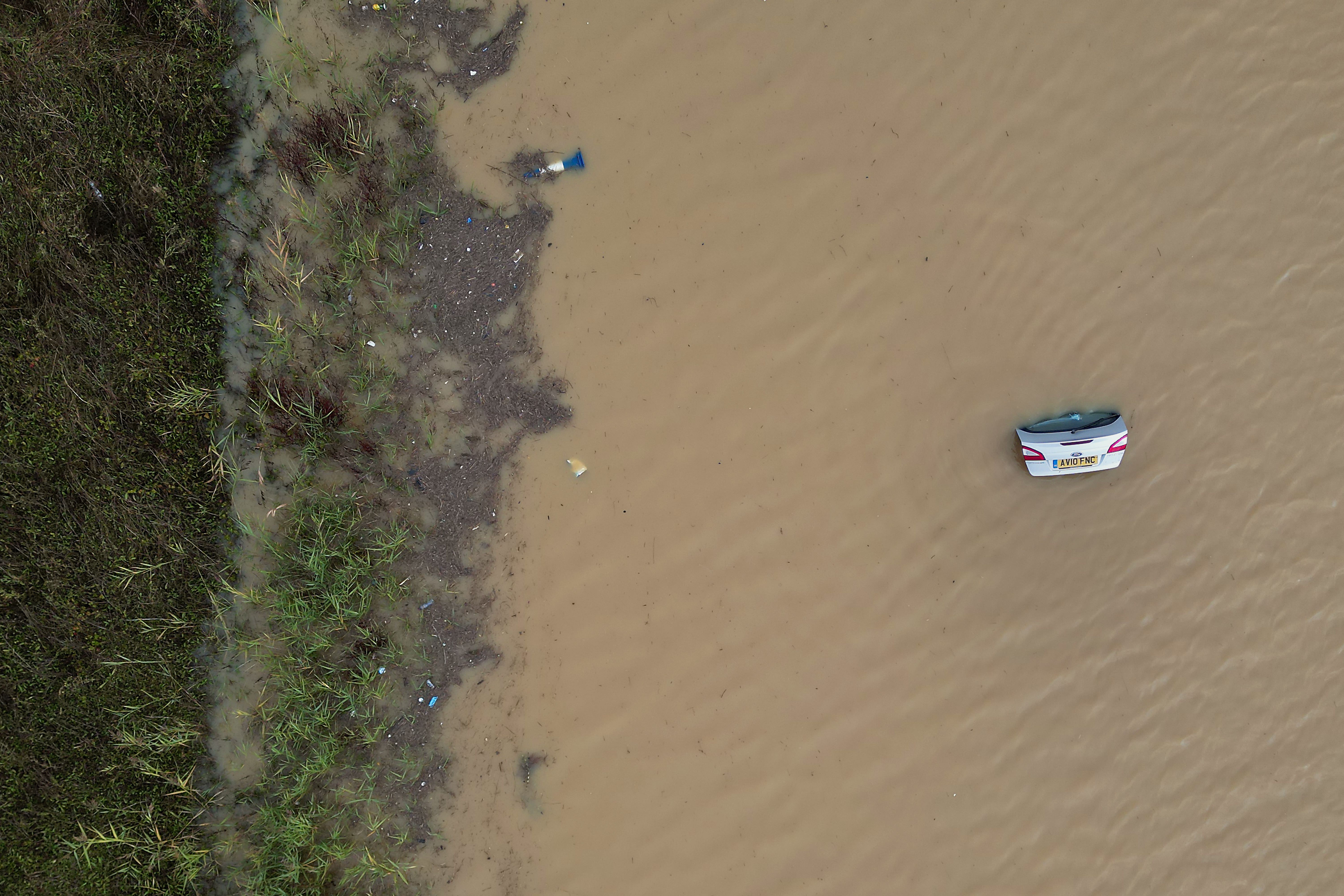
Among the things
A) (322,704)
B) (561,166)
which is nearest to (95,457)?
(322,704)

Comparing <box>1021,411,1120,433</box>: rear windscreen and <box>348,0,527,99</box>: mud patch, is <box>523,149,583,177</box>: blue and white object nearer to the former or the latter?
<box>348,0,527,99</box>: mud patch

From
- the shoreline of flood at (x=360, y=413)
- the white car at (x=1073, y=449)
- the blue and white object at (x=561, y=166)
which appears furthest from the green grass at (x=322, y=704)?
the white car at (x=1073, y=449)

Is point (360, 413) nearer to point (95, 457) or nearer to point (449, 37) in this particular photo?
point (95, 457)

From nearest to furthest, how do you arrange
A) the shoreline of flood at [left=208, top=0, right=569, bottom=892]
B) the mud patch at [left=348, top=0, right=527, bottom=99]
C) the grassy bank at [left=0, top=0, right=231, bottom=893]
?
the grassy bank at [left=0, top=0, right=231, bottom=893] → the shoreline of flood at [left=208, top=0, right=569, bottom=892] → the mud patch at [left=348, top=0, right=527, bottom=99]

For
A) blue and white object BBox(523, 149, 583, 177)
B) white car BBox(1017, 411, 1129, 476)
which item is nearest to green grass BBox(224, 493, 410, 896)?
blue and white object BBox(523, 149, 583, 177)

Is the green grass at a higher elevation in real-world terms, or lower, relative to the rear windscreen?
lower

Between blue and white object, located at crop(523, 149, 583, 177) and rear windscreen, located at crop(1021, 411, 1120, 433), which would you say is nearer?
blue and white object, located at crop(523, 149, 583, 177)

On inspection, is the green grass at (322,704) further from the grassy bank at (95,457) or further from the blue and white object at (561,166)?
the blue and white object at (561,166)
